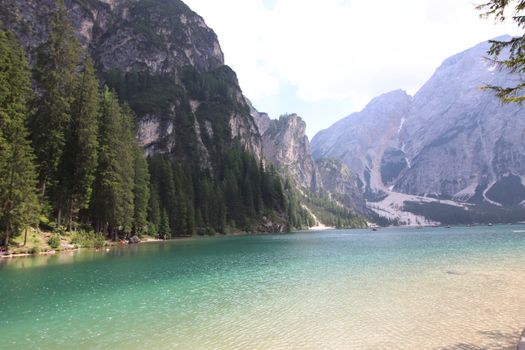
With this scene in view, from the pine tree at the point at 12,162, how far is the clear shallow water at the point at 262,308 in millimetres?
10407

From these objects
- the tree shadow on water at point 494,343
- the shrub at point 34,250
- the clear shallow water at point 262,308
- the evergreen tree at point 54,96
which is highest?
the evergreen tree at point 54,96

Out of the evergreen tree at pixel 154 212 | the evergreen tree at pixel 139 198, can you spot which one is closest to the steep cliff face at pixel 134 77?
the evergreen tree at pixel 154 212

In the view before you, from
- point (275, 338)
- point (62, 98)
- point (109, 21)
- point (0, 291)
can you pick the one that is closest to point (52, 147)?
point (62, 98)

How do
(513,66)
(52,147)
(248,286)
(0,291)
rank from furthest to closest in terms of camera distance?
(52,147) < (248,286) < (0,291) < (513,66)

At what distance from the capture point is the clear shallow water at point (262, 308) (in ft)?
51.5

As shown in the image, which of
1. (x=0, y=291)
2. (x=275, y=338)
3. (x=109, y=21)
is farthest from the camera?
(x=109, y=21)

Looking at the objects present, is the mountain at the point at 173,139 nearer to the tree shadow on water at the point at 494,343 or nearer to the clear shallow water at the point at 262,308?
the clear shallow water at the point at 262,308

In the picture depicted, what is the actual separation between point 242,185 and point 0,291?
458 ft

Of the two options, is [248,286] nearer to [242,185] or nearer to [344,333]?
[344,333]

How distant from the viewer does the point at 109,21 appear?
654 ft

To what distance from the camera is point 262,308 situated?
2150 cm

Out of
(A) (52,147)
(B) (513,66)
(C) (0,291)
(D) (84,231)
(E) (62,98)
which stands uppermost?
(E) (62,98)

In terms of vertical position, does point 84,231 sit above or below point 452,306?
above

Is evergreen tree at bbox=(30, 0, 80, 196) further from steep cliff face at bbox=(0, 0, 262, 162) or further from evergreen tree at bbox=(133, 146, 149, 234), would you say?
steep cliff face at bbox=(0, 0, 262, 162)
